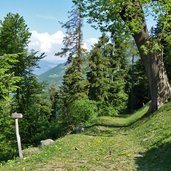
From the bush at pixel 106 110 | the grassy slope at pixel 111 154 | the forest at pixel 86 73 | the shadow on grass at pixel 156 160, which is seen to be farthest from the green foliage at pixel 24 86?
the shadow on grass at pixel 156 160

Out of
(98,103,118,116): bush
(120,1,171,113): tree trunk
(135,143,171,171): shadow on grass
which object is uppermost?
(120,1,171,113): tree trunk

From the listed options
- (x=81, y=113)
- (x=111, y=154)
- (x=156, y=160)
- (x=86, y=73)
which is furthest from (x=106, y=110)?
(x=156, y=160)

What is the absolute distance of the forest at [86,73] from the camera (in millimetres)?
21219

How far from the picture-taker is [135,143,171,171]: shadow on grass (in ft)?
37.9

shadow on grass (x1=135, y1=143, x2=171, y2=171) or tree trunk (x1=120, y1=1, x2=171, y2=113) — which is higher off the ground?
tree trunk (x1=120, y1=1, x2=171, y2=113)

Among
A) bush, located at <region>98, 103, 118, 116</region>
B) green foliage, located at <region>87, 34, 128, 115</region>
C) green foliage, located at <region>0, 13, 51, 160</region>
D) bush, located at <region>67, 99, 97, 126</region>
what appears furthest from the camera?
green foliage, located at <region>87, 34, 128, 115</region>

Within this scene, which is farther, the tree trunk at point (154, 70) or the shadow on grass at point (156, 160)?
the tree trunk at point (154, 70)

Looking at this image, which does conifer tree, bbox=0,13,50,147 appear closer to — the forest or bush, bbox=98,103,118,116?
the forest

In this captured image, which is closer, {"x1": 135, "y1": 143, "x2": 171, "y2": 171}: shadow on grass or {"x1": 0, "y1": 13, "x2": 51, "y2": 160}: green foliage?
{"x1": 135, "y1": 143, "x2": 171, "y2": 171}: shadow on grass

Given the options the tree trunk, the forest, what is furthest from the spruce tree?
the tree trunk

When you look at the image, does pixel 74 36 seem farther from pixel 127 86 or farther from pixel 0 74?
pixel 0 74

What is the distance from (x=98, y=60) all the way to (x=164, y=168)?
39677 millimetres

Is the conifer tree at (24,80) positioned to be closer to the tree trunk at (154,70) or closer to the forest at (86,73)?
the forest at (86,73)

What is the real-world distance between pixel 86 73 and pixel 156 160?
39.2 meters
